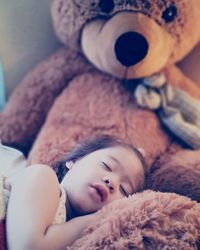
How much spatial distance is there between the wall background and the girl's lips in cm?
41

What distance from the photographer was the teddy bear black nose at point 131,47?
80 centimetres

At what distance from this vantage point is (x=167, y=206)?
604 mm

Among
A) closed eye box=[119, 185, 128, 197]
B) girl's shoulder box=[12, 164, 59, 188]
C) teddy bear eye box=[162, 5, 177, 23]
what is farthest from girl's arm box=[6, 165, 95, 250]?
teddy bear eye box=[162, 5, 177, 23]

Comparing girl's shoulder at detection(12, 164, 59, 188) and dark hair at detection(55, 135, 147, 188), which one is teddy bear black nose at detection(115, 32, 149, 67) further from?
girl's shoulder at detection(12, 164, 59, 188)

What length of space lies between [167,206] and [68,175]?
20 cm

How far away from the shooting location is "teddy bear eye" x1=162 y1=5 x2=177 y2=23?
836 millimetres

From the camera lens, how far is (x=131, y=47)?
2.64 feet

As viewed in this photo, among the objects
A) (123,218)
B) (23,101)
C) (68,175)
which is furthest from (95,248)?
(23,101)

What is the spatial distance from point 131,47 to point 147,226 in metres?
0.36

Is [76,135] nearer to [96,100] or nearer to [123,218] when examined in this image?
[96,100]

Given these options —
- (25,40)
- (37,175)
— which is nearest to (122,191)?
(37,175)

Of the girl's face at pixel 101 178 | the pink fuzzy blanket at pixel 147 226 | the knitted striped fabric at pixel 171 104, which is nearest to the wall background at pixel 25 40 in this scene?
the knitted striped fabric at pixel 171 104

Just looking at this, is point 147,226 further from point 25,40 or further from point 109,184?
point 25,40

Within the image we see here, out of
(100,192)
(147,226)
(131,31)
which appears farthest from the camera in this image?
(131,31)
